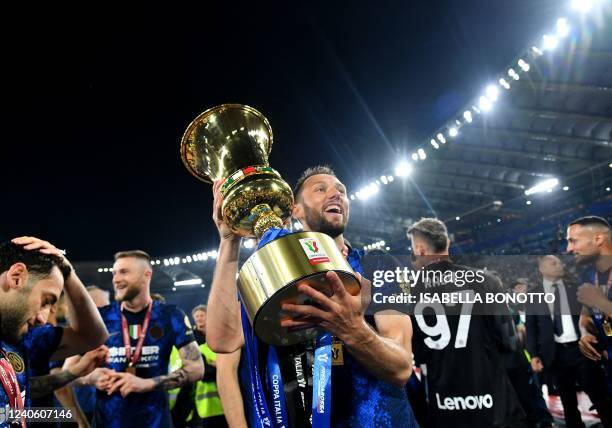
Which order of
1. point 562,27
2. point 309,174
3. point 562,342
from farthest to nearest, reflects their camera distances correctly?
point 562,27
point 562,342
point 309,174

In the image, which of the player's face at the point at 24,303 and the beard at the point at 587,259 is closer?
the player's face at the point at 24,303

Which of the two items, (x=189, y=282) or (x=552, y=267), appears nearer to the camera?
(x=552, y=267)

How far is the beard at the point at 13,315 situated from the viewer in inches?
86.8

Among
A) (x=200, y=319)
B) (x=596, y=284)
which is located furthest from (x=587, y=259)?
(x=200, y=319)

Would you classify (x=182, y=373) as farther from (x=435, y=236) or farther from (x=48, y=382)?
(x=435, y=236)

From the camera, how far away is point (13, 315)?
221 centimetres

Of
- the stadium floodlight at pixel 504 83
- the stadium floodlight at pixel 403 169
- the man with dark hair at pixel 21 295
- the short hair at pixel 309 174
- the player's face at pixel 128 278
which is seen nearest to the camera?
the man with dark hair at pixel 21 295

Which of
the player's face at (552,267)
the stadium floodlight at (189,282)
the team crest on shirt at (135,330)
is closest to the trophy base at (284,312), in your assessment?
the team crest on shirt at (135,330)

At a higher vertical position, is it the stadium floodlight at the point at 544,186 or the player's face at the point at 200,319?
the stadium floodlight at the point at 544,186

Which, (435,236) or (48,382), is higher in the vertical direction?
(435,236)

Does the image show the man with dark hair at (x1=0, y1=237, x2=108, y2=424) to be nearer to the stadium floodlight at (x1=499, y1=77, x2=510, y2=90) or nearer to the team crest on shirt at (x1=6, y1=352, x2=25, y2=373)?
the team crest on shirt at (x1=6, y1=352, x2=25, y2=373)

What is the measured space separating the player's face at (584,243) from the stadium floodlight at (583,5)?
6.89 meters

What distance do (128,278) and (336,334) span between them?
3.42m

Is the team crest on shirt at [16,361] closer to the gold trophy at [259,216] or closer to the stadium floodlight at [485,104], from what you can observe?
the gold trophy at [259,216]
